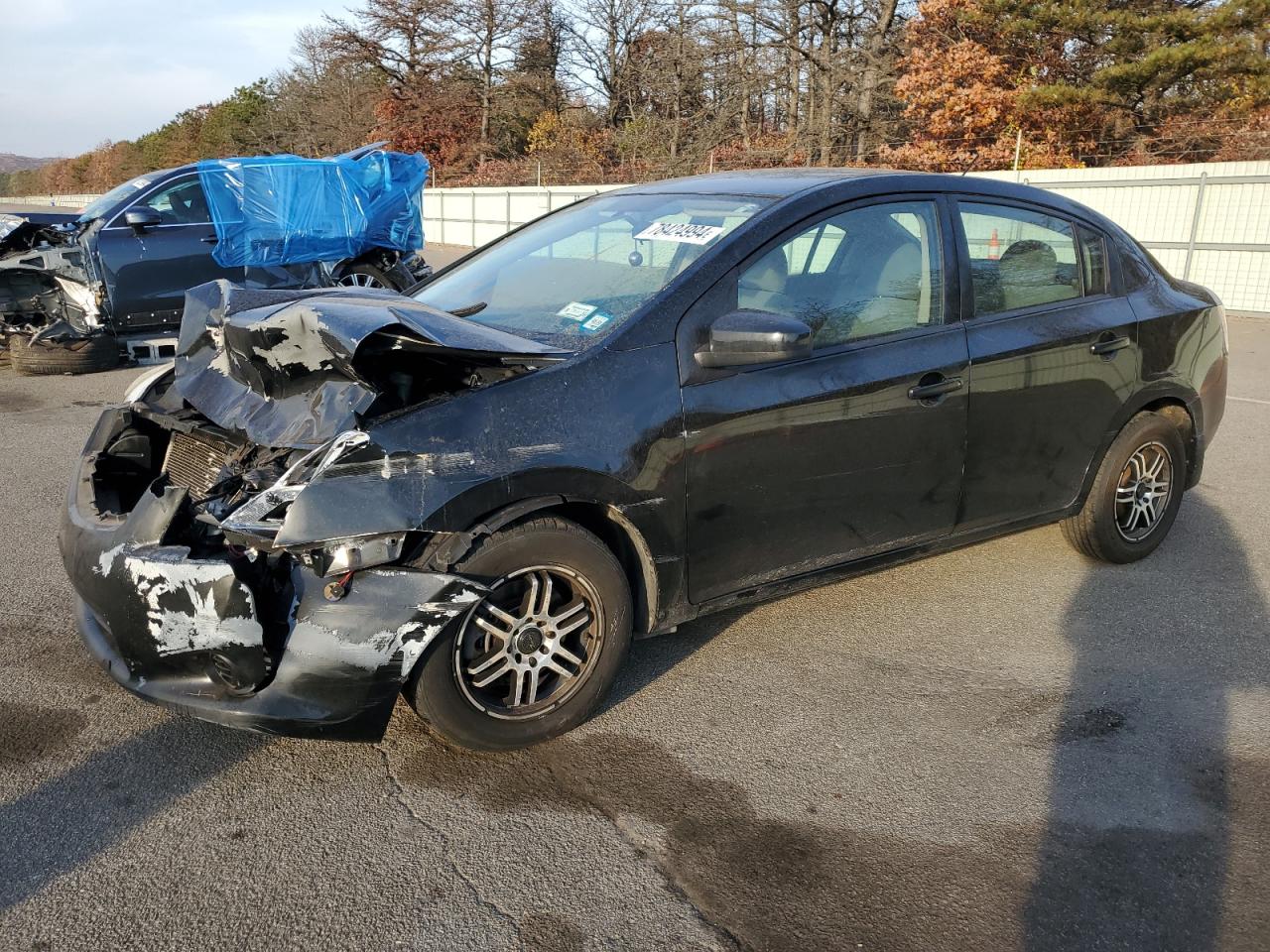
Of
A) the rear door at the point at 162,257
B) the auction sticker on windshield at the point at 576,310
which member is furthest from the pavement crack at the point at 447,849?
the rear door at the point at 162,257

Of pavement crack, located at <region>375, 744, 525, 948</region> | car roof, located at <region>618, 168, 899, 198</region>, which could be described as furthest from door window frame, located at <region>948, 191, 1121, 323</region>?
pavement crack, located at <region>375, 744, 525, 948</region>

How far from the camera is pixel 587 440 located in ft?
10.2

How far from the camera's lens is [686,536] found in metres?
3.37

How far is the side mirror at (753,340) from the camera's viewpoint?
3.23 meters

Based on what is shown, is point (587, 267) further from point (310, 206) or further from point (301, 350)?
point (310, 206)

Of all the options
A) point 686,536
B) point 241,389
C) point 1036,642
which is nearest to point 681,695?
point 686,536

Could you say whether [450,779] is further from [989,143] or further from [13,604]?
[989,143]

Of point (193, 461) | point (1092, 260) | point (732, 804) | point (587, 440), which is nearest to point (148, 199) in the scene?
point (193, 461)

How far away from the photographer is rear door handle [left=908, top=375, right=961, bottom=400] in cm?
380

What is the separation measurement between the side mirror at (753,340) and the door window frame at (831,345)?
0.05 meters

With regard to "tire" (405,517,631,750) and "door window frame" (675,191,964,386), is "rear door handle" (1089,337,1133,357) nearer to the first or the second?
"door window frame" (675,191,964,386)

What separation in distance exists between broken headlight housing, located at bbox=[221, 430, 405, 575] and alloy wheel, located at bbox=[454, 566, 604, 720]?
1.13 feet

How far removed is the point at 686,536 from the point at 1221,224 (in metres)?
15.7

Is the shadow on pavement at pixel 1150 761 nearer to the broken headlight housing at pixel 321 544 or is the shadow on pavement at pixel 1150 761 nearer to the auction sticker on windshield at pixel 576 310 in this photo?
the broken headlight housing at pixel 321 544
